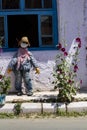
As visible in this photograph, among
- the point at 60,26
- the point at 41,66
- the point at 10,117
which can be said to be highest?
the point at 60,26

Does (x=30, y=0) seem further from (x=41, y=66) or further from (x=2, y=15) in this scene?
(x=41, y=66)

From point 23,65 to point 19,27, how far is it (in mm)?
896

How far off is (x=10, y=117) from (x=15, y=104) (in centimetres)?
38

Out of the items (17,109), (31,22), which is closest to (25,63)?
(31,22)

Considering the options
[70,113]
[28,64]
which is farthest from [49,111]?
[28,64]

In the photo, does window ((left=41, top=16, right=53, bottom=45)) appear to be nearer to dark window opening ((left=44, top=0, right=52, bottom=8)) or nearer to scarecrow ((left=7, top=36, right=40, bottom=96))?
dark window opening ((left=44, top=0, right=52, bottom=8))

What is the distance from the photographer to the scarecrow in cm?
1016

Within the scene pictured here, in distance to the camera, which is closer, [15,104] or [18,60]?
[15,104]

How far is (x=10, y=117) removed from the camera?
9.11 metres

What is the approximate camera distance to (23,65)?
33.3ft

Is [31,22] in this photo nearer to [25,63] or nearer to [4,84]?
[25,63]

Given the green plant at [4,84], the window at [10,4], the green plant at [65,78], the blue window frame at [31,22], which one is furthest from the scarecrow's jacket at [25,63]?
the window at [10,4]

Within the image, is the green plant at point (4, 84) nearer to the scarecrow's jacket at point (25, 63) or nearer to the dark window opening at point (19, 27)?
the scarecrow's jacket at point (25, 63)

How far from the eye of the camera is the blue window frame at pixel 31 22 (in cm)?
1044
